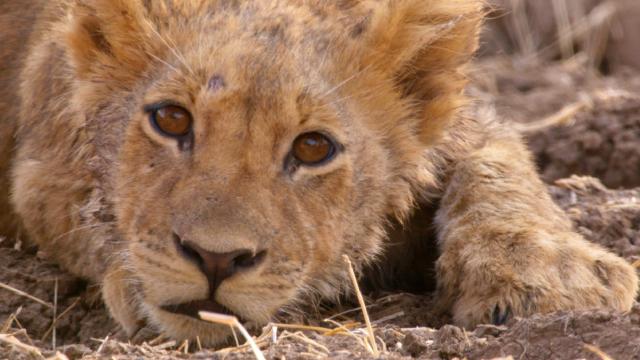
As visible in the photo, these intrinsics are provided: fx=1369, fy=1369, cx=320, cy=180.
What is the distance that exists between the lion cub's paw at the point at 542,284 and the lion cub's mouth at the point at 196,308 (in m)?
0.98

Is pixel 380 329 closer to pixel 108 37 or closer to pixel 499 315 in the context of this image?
pixel 499 315

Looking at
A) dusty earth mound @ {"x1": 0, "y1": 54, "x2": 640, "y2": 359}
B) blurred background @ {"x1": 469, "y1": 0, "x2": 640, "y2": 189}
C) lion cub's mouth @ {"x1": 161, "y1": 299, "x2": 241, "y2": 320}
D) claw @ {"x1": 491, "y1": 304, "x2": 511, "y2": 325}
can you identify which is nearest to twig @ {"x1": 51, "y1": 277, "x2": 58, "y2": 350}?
dusty earth mound @ {"x1": 0, "y1": 54, "x2": 640, "y2": 359}

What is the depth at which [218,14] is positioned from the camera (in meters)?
4.85

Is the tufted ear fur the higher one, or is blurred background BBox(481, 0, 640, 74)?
blurred background BBox(481, 0, 640, 74)

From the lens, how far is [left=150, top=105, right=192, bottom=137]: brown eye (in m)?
4.51

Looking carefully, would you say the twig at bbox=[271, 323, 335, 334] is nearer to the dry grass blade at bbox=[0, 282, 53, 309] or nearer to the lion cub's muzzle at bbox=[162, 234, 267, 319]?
the lion cub's muzzle at bbox=[162, 234, 267, 319]

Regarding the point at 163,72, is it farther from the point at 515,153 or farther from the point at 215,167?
the point at 515,153

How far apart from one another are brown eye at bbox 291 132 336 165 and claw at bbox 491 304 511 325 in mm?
770

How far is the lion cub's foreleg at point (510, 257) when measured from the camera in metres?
4.68

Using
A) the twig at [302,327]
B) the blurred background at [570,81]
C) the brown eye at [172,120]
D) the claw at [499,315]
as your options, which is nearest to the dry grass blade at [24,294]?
the brown eye at [172,120]

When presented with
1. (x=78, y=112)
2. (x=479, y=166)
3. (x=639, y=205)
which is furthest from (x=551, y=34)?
(x=78, y=112)

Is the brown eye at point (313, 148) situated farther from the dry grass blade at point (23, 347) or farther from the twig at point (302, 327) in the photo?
the dry grass blade at point (23, 347)

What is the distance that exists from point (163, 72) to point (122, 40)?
0.30 metres

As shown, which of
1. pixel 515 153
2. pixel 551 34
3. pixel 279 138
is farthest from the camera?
pixel 551 34
